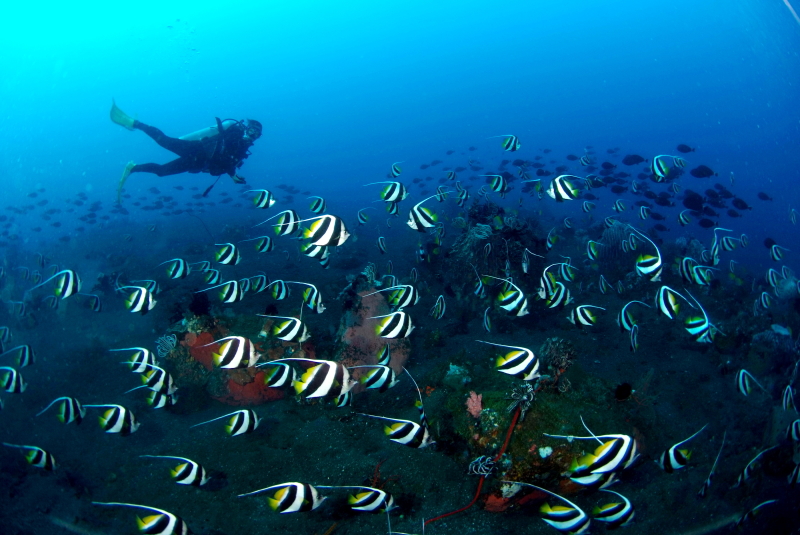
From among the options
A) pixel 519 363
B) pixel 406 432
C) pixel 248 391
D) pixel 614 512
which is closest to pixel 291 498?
pixel 406 432

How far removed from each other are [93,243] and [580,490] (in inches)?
1200

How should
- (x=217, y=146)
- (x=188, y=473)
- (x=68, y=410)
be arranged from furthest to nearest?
(x=217, y=146)
(x=68, y=410)
(x=188, y=473)

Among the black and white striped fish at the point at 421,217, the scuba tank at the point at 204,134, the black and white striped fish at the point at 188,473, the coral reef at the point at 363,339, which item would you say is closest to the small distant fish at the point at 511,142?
the black and white striped fish at the point at 421,217

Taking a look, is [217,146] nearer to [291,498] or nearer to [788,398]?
[291,498]

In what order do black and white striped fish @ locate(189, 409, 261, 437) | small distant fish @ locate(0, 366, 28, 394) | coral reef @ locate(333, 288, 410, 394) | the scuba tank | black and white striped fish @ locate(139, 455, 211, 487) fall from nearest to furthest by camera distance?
black and white striped fish @ locate(139, 455, 211, 487)
black and white striped fish @ locate(189, 409, 261, 437)
small distant fish @ locate(0, 366, 28, 394)
coral reef @ locate(333, 288, 410, 394)
the scuba tank

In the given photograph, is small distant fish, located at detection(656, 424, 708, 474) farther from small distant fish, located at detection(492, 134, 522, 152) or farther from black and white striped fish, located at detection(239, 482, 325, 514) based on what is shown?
small distant fish, located at detection(492, 134, 522, 152)

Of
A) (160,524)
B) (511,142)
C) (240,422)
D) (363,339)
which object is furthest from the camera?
(511,142)

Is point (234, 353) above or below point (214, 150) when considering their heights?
below

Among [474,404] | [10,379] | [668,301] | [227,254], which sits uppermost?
[227,254]

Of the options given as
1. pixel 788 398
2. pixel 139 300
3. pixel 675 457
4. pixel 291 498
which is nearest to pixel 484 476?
pixel 675 457

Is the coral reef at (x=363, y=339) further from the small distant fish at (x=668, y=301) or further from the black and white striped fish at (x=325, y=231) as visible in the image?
the small distant fish at (x=668, y=301)

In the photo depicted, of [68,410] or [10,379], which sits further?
[10,379]

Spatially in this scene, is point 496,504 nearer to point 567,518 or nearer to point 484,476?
point 484,476

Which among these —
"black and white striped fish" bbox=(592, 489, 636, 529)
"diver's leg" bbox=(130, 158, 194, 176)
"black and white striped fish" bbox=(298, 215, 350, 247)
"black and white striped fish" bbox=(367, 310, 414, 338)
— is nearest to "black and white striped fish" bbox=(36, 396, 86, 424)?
"black and white striped fish" bbox=(298, 215, 350, 247)
